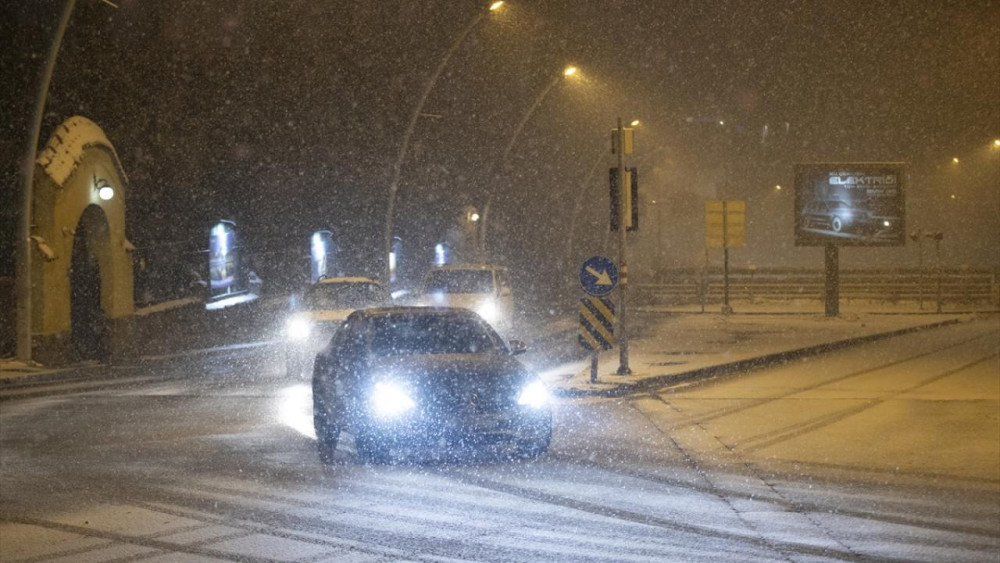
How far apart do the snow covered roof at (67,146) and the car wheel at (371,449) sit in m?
16.7

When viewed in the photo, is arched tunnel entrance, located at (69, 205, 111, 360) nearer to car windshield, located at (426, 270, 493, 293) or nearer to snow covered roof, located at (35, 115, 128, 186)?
snow covered roof, located at (35, 115, 128, 186)

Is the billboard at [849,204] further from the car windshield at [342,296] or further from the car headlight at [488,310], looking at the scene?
the car windshield at [342,296]

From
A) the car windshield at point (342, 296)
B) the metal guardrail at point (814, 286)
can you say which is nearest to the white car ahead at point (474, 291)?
the car windshield at point (342, 296)

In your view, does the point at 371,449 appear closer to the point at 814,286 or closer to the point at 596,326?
the point at 596,326

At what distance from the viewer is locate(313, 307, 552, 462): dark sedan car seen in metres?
11.3

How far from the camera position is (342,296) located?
23.4 meters

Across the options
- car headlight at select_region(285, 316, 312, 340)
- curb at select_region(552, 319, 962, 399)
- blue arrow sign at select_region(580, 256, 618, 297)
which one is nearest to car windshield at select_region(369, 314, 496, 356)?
curb at select_region(552, 319, 962, 399)

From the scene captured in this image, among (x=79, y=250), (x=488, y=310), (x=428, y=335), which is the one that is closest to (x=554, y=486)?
(x=428, y=335)

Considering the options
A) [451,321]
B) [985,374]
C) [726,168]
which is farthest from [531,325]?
[726,168]

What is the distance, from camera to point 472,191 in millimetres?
61469

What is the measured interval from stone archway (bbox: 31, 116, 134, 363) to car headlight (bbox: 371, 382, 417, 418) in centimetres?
1635

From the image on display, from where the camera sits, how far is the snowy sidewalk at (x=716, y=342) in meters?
19.5

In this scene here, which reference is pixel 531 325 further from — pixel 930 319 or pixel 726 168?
pixel 726 168

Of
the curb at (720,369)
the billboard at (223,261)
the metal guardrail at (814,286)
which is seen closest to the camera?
the curb at (720,369)
